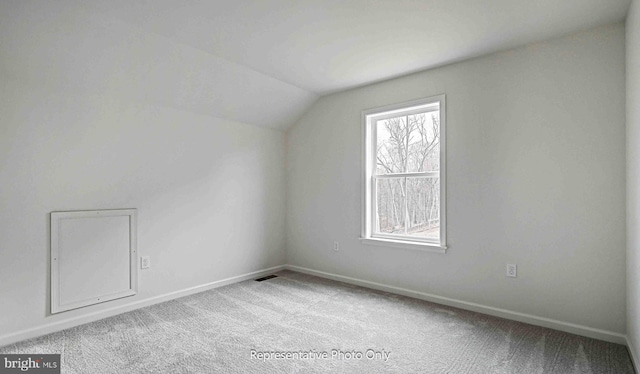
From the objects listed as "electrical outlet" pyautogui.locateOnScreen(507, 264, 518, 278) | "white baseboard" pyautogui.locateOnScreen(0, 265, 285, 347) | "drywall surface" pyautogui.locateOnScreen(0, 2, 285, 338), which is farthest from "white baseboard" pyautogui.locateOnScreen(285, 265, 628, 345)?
"drywall surface" pyautogui.locateOnScreen(0, 2, 285, 338)

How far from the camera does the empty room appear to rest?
93.6 inches

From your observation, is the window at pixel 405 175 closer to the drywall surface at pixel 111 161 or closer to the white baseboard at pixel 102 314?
the drywall surface at pixel 111 161

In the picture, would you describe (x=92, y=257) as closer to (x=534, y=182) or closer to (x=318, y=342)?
(x=318, y=342)

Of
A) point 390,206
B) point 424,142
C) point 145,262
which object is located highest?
point 424,142

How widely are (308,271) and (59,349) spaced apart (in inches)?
109

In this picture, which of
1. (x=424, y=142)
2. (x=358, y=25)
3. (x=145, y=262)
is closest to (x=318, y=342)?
(x=145, y=262)

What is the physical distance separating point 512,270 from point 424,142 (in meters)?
1.53

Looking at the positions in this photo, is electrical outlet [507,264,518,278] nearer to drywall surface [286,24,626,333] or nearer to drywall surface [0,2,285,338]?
drywall surface [286,24,626,333]

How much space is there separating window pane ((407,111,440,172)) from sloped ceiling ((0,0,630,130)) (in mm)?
547

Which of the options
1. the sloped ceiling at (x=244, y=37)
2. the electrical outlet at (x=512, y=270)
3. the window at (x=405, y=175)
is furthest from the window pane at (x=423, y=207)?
the sloped ceiling at (x=244, y=37)

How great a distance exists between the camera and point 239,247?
170 inches

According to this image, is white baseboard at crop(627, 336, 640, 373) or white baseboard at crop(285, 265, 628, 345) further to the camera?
white baseboard at crop(285, 265, 628, 345)

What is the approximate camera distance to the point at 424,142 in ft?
12.1

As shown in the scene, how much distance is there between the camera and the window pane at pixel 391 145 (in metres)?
3.88
